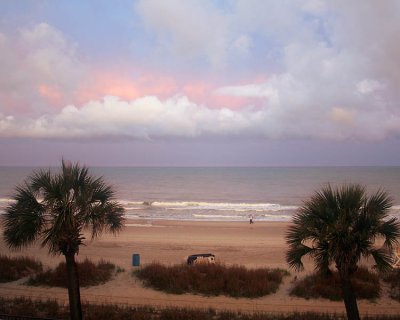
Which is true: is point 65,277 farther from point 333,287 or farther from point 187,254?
point 333,287

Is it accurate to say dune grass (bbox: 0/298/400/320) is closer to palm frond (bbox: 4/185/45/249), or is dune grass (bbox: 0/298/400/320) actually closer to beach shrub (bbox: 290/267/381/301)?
beach shrub (bbox: 290/267/381/301)

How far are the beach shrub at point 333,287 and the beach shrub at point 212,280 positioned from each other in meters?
0.97

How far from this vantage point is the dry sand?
1305 centimetres

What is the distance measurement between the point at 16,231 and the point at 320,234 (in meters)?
7.32

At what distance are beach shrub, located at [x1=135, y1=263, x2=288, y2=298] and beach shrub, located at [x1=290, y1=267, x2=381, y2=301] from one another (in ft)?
3.19

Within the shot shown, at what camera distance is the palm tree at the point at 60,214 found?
31.4 feet

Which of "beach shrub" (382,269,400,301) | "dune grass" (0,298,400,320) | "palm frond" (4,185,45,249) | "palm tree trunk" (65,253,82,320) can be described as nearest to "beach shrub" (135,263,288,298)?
"dune grass" (0,298,400,320)

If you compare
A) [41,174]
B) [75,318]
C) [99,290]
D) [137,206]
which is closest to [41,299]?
[99,290]

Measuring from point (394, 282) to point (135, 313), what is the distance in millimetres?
9240

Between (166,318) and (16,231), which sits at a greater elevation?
(16,231)

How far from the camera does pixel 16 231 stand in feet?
31.8

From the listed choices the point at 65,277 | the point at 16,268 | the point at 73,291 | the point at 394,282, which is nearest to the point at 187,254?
the point at 65,277

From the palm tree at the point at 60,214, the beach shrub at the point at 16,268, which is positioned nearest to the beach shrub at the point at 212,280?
the beach shrub at the point at 16,268

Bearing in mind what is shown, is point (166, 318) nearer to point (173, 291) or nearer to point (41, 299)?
point (173, 291)
